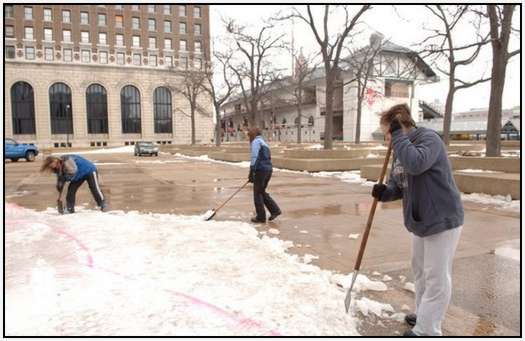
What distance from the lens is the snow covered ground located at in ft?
10.5

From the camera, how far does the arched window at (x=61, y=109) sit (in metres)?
65.1

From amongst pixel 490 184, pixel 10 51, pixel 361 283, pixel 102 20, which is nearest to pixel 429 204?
pixel 361 283

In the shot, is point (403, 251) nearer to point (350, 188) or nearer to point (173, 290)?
point (173, 290)

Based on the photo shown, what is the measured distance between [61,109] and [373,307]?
70718 millimetres

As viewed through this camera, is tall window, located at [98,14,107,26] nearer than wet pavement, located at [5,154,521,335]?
No

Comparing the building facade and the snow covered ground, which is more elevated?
the building facade

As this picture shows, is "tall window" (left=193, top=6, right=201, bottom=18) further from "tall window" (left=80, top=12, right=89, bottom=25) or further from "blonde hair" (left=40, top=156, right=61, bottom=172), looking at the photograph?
"blonde hair" (left=40, top=156, right=61, bottom=172)

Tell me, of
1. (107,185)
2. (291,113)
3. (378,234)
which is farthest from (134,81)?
(378,234)

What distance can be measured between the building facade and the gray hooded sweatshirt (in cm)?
5931

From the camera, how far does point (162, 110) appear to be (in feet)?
236

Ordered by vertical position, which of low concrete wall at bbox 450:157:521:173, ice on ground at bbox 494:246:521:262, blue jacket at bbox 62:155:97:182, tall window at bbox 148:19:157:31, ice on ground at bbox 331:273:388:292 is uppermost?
tall window at bbox 148:19:157:31

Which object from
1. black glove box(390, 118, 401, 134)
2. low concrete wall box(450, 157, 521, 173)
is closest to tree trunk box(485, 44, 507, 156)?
low concrete wall box(450, 157, 521, 173)

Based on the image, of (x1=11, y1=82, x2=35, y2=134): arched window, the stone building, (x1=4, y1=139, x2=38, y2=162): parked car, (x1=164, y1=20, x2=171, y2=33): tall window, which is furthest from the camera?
(x1=164, y1=20, x2=171, y2=33): tall window

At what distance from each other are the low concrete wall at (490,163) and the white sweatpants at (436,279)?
9.60m
